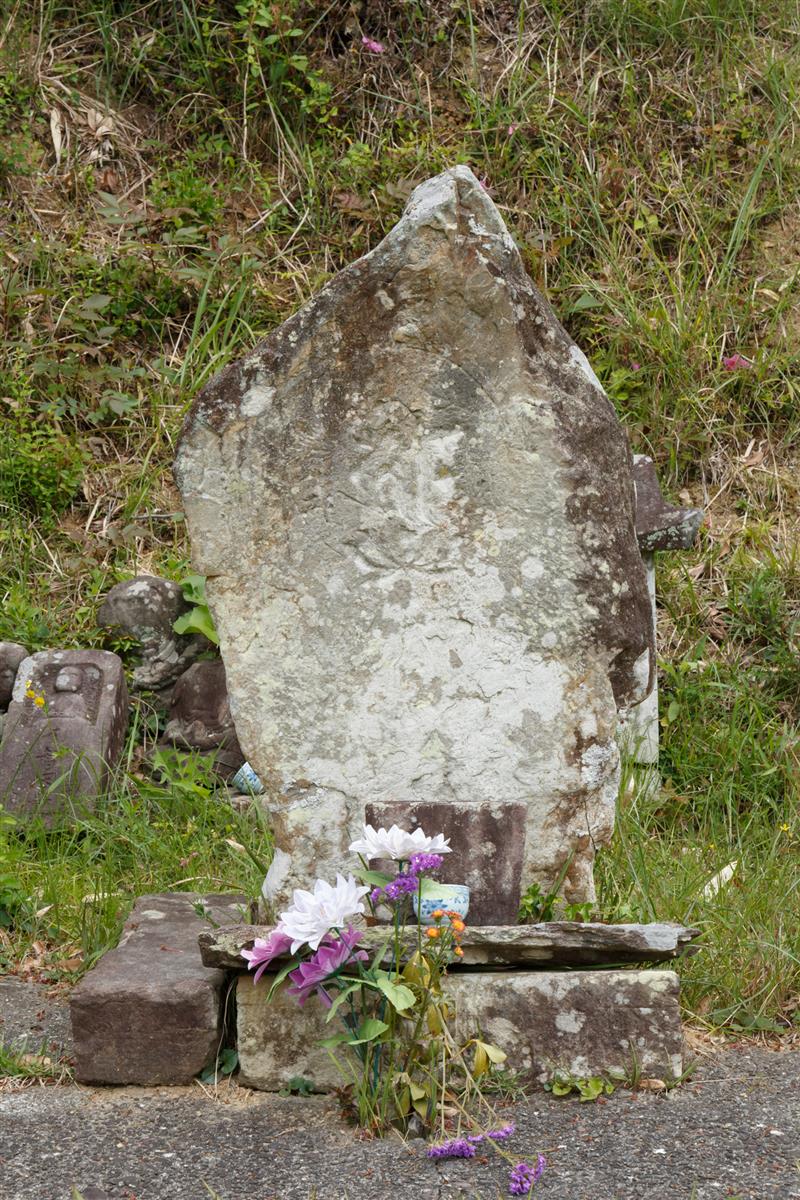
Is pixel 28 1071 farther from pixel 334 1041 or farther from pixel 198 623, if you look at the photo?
pixel 198 623

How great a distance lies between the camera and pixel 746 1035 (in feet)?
10.0

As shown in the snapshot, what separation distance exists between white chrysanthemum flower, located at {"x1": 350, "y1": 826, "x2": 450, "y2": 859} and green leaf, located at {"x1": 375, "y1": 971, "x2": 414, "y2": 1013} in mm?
250

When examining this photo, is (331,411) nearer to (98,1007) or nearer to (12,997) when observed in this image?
(98,1007)

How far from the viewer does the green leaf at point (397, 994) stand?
2420mm

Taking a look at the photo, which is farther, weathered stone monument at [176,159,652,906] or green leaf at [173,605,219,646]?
green leaf at [173,605,219,646]

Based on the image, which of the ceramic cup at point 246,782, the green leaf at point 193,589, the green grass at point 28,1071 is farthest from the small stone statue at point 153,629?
the green grass at point 28,1071

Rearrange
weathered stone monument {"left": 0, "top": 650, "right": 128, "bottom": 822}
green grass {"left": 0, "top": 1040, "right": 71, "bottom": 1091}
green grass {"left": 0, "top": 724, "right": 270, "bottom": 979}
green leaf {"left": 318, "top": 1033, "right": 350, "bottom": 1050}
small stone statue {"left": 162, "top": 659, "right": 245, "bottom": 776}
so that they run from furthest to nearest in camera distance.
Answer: small stone statue {"left": 162, "top": 659, "right": 245, "bottom": 776}
weathered stone monument {"left": 0, "top": 650, "right": 128, "bottom": 822}
green grass {"left": 0, "top": 724, "right": 270, "bottom": 979}
green grass {"left": 0, "top": 1040, "right": 71, "bottom": 1091}
green leaf {"left": 318, "top": 1033, "right": 350, "bottom": 1050}

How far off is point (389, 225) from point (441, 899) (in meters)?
4.80

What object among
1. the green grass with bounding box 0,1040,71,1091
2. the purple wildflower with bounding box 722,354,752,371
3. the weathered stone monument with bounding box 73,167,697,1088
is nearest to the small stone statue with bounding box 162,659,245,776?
the weathered stone monument with bounding box 73,167,697,1088

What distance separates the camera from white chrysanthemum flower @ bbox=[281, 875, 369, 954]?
2486 mm

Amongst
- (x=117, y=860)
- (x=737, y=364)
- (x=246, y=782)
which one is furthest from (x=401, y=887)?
(x=737, y=364)

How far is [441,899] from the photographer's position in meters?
2.72

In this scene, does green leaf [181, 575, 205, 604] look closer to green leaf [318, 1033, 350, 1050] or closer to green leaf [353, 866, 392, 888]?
green leaf [353, 866, 392, 888]

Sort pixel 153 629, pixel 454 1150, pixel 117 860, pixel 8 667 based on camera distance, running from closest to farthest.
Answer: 1. pixel 454 1150
2. pixel 117 860
3. pixel 8 667
4. pixel 153 629
